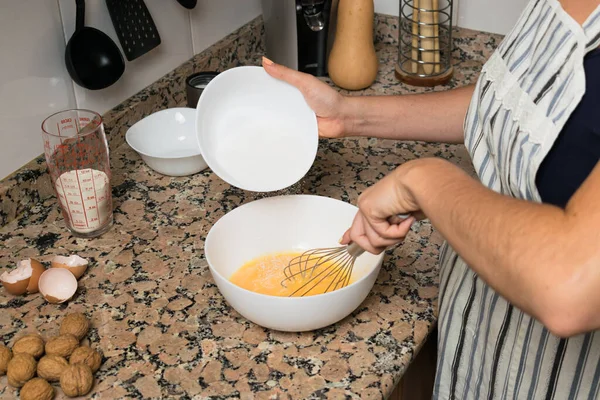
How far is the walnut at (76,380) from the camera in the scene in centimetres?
82

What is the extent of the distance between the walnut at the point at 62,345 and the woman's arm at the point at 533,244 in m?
0.47

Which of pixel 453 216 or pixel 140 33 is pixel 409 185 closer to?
pixel 453 216

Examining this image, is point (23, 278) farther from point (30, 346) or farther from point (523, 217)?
point (523, 217)

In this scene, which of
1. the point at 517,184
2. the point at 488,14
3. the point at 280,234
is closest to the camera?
the point at 517,184

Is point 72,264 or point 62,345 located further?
point 72,264

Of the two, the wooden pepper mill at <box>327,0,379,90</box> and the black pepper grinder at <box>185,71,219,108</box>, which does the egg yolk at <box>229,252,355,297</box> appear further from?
the wooden pepper mill at <box>327,0,379,90</box>

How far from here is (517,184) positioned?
782 mm

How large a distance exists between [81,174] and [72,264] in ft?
0.46

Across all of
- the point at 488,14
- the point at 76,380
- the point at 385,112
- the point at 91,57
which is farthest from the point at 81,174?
the point at 488,14

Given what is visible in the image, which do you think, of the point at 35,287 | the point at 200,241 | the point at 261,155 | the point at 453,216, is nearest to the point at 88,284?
the point at 35,287

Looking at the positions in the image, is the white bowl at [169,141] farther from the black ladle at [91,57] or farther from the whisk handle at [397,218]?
the whisk handle at [397,218]

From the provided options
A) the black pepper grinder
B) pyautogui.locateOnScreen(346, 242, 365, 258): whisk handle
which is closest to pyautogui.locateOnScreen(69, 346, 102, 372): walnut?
pyautogui.locateOnScreen(346, 242, 365, 258): whisk handle

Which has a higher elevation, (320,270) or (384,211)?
(384,211)

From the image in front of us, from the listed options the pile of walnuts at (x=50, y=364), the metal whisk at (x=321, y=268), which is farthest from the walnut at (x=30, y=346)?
the metal whisk at (x=321, y=268)
